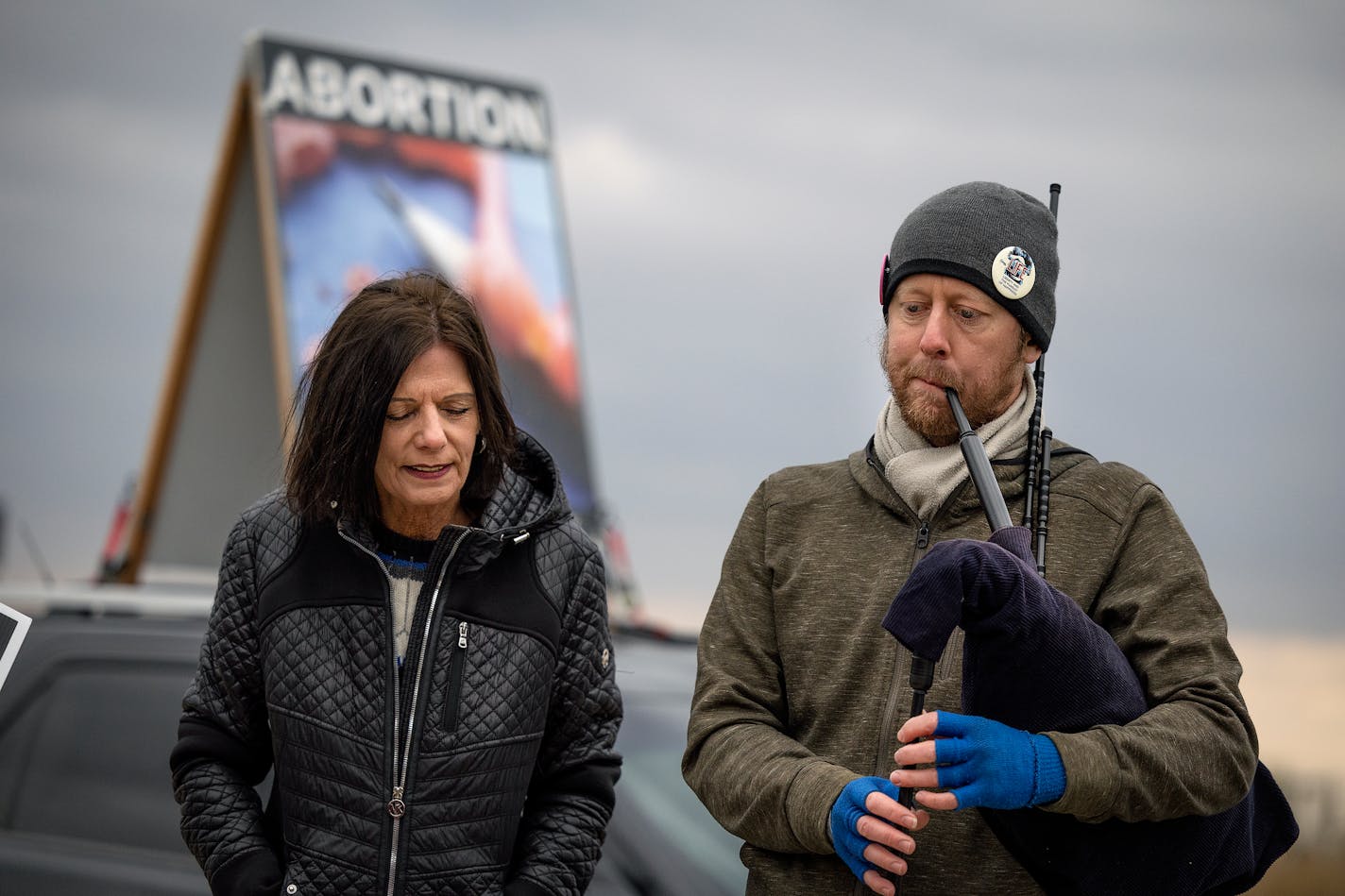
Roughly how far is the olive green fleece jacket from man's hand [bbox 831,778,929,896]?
0.03 metres

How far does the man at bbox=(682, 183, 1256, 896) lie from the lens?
1.84 meters

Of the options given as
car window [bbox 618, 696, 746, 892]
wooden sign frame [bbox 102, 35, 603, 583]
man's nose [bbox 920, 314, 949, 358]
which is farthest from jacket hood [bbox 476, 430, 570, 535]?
wooden sign frame [bbox 102, 35, 603, 583]

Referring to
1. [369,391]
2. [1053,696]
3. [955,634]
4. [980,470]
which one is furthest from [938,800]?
[369,391]

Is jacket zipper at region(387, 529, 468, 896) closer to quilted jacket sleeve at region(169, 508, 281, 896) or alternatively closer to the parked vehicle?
quilted jacket sleeve at region(169, 508, 281, 896)

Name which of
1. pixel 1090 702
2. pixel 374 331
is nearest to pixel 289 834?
pixel 374 331

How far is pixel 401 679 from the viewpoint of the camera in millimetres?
2166

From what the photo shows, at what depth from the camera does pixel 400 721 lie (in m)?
2.15

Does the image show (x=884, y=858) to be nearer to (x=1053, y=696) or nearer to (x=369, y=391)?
(x=1053, y=696)

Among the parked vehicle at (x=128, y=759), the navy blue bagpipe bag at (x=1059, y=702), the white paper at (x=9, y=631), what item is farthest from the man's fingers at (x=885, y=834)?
the parked vehicle at (x=128, y=759)

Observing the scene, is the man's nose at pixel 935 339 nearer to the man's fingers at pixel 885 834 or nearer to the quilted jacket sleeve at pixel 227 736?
the man's fingers at pixel 885 834

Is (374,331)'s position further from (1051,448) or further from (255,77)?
(255,77)

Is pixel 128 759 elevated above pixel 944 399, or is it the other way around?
pixel 944 399

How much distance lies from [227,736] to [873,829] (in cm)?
96

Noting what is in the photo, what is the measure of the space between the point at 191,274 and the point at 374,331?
13.4 feet
